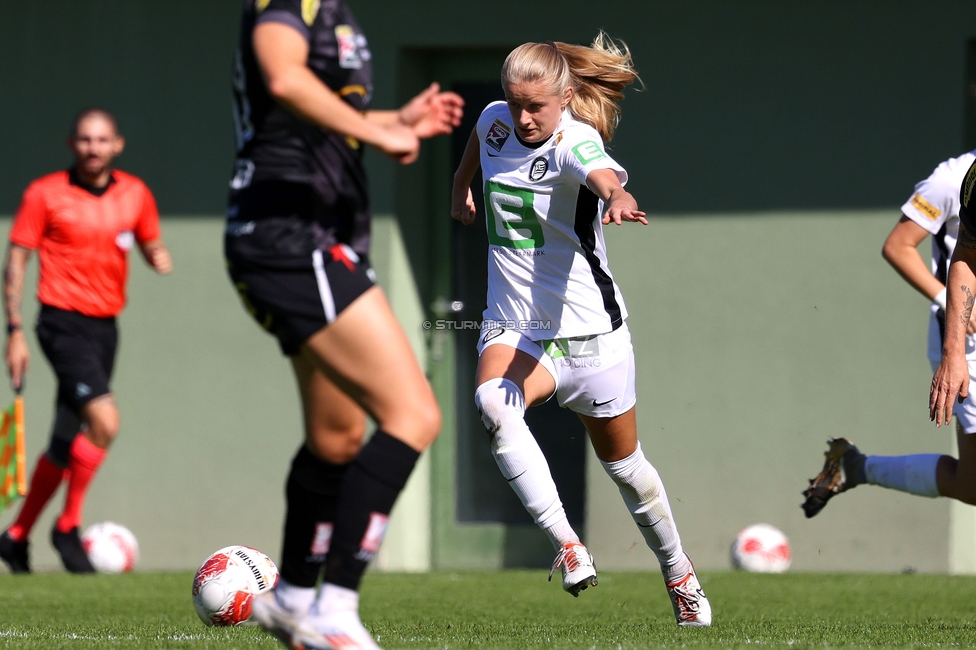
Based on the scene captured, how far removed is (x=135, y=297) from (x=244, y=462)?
1.25m

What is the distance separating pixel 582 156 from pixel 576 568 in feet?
4.35

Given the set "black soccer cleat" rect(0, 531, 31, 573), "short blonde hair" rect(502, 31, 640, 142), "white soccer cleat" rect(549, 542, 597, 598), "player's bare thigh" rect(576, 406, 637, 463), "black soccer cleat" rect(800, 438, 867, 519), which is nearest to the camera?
"white soccer cleat" rect(549, 542, 597, 598)

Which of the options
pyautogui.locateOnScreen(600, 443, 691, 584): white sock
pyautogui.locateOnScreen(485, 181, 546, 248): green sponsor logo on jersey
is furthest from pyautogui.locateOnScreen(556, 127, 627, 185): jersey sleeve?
pyautogui.locateOnScreen(600, 443, 691, 584): white sock

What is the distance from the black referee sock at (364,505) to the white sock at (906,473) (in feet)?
9.83

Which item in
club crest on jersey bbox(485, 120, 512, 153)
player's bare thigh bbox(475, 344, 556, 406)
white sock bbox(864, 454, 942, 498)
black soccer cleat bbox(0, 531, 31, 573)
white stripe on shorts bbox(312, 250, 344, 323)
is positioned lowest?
black soccer cleat bbox(0, 531, 31, 573)

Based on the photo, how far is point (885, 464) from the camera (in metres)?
5.93

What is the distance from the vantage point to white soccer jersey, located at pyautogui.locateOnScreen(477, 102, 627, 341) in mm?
4867

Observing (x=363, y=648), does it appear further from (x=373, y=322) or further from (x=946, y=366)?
(x=946, y=366)

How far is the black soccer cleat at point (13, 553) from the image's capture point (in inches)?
311

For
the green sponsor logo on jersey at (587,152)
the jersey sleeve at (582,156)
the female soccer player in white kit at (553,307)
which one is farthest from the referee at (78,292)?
the green sponsor logo on jersey at (587,152)

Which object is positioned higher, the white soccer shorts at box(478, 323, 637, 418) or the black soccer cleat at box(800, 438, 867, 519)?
the white soccer shorts at box(478, 323, 637, 418)

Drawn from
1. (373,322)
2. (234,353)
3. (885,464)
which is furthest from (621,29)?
(373,322)

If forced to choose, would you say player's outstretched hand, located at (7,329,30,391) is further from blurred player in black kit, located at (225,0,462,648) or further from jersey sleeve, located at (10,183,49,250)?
blurred player in black kit, located at (225,0,462,648)

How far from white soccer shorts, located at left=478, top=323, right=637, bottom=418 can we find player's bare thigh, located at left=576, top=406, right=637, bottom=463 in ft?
0.11
